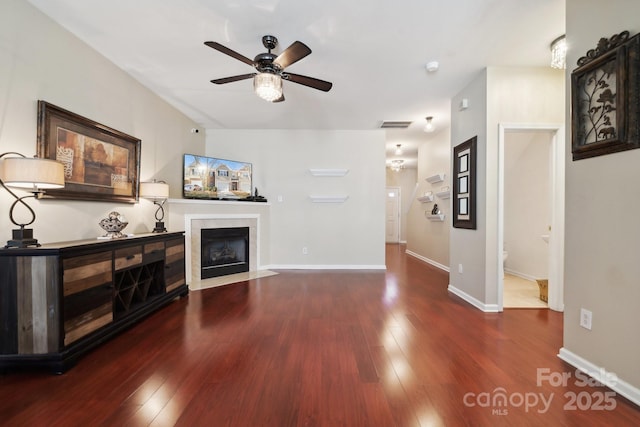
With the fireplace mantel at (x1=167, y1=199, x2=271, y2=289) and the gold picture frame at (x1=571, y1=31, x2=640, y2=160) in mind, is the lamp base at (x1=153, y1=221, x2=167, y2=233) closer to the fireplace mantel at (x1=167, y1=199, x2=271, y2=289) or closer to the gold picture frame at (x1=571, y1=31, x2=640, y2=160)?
the fireplace mantel at (x1=167, y1=199, x2=271, y2=289)

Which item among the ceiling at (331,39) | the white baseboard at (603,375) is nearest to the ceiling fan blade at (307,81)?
the ceiling at (331,39)

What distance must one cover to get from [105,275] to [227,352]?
1.25m

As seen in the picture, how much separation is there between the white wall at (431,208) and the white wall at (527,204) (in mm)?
999

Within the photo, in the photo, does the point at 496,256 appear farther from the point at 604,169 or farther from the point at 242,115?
the point at 242,115

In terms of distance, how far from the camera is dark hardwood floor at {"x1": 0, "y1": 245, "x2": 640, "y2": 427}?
4.73 feet

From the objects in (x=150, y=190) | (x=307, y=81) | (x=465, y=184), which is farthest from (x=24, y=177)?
(x=465, y=184)

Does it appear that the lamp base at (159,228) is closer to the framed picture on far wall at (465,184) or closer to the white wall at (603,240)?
the framed picture on far wall at (465,184)

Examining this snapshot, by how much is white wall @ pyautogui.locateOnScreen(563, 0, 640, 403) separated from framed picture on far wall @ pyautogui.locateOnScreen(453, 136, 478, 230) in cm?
119

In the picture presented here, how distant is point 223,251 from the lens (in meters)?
4.75

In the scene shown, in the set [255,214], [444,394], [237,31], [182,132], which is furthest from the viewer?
[255,214]

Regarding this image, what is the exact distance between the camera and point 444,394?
1612 mm

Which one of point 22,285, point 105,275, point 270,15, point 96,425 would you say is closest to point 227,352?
point 96,425

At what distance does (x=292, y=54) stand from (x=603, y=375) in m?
3.16

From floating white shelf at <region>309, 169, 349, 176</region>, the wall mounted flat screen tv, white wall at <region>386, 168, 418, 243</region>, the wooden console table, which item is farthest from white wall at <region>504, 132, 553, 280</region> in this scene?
the wooden console table
